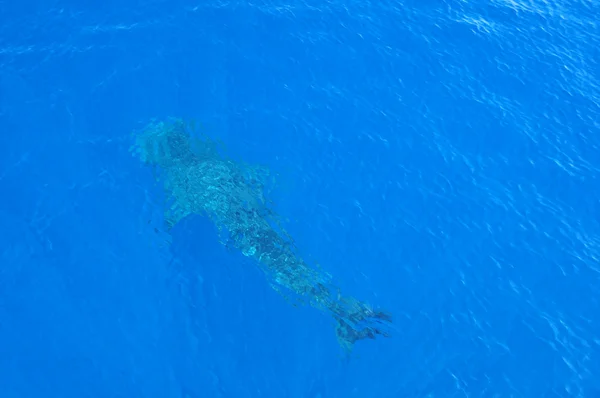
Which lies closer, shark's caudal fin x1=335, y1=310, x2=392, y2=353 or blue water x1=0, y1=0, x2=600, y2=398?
blue water x1=0, y1=0, x2=600, y2=398

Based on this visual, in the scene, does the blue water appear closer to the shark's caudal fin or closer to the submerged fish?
the shark's caudal fin

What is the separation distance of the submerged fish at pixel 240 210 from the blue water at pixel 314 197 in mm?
715

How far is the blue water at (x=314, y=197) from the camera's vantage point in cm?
A: 2402

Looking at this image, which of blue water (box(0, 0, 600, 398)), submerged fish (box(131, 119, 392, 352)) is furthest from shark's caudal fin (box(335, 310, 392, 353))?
blue water (box(0, 0, 600, 398))

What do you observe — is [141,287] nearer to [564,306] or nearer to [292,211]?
[292,211]

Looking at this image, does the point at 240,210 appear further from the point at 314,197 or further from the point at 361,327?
the point at 361,327

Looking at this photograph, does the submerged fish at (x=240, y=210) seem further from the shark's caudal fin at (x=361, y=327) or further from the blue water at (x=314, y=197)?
the blue water at (x=314, y=197)

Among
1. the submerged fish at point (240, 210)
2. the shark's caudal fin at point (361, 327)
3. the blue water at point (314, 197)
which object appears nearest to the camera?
the blue water at point (314, 197)

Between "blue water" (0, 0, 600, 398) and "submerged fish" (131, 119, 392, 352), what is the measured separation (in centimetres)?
71

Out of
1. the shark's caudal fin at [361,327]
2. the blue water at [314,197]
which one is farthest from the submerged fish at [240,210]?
the blue water at [314,197]

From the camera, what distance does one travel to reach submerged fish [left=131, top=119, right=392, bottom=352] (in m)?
25.6

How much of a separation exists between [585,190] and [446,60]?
40.5 feet

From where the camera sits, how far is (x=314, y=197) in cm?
2952

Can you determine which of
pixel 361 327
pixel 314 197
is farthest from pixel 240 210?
pixel 361 327
